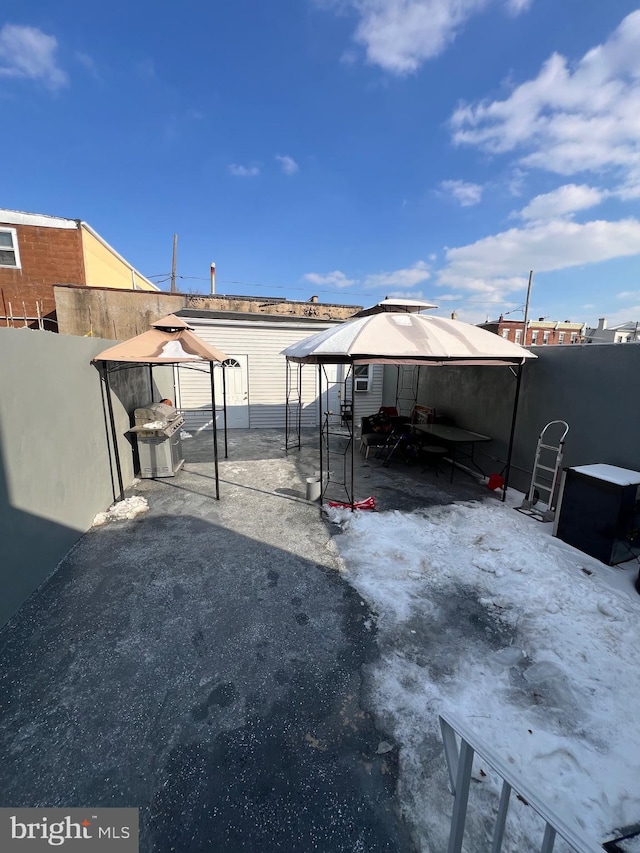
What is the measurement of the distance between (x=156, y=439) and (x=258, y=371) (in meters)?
5.43

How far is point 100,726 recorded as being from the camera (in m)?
2.17

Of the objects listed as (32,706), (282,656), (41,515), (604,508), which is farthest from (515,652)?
(41,515)

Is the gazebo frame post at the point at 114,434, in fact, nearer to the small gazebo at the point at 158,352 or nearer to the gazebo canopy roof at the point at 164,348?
the small gazebo at the point at 158,352

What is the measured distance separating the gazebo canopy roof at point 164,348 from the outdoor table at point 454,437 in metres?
4.33

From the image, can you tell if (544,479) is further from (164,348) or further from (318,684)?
(164,348)

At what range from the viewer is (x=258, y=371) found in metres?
11.3

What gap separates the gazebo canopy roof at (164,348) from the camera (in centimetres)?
484

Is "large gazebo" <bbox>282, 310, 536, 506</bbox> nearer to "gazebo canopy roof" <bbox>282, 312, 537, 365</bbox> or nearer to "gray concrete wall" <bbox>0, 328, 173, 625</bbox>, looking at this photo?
"gazebo canopy roof" <bbox>282, 312, 537, 365</bbox>

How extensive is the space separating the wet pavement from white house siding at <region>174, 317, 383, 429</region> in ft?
23.6

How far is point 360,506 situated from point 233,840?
156 inches

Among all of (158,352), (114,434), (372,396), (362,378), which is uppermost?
(158,352)

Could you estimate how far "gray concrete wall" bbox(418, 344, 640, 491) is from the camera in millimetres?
4430

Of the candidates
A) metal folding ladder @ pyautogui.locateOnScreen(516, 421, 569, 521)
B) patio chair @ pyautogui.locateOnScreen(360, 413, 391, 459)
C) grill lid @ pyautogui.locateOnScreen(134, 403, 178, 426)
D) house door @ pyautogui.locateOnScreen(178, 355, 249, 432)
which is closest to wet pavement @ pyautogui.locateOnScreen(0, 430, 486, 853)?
grill lid @ pyautogui.locateOnScreen(134, 403, 178, 426)

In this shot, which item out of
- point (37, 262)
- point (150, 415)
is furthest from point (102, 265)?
point (150, 415)
